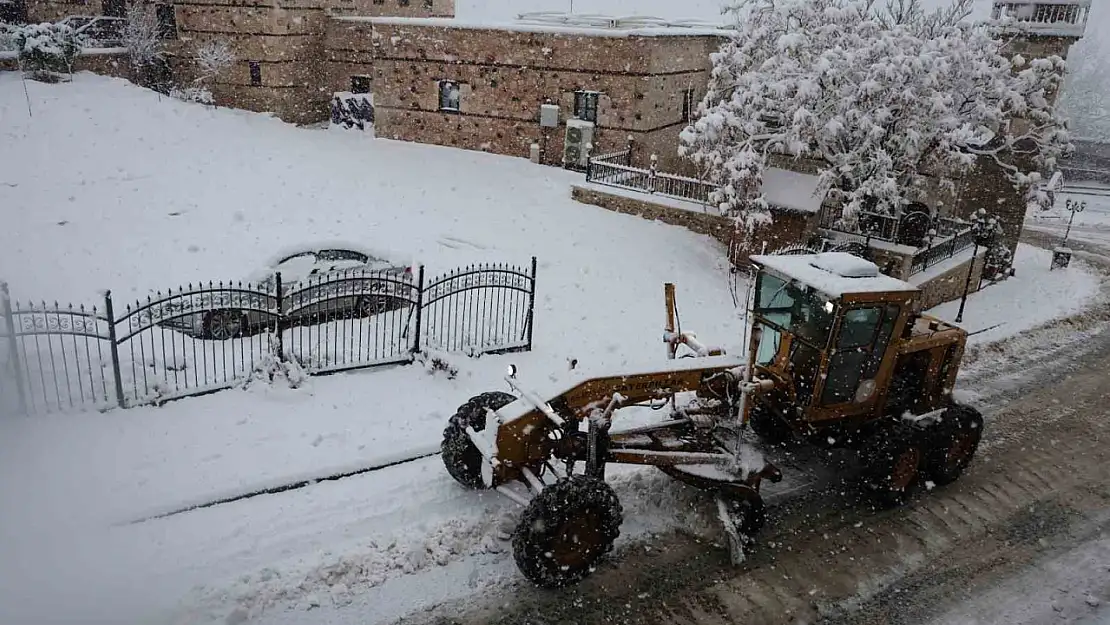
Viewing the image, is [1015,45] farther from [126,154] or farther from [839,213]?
[126,154]

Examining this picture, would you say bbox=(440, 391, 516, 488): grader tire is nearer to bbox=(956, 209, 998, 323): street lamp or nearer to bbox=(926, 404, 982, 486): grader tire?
bbox=(926, 404, 982, 486): grader tire

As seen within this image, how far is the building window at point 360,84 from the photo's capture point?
28969 mm

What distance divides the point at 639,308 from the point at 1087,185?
40915 mm

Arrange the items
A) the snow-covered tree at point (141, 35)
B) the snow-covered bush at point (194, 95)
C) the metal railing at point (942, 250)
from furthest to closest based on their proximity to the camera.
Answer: the snow-covered bush at point (194, 95) → the snow-covered tree at point (141, 35) → the metal railing at point (942, 250)

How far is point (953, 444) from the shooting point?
8.55 metres

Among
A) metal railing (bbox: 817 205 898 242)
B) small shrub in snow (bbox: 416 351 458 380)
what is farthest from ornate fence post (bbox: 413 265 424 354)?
metal railing (bbox: 817 205 898 242)

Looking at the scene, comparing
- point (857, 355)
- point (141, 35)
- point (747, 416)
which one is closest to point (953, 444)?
point (857, 355)

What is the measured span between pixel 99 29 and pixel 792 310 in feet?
92.3

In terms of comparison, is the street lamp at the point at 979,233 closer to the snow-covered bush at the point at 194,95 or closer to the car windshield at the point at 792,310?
the car windshield at the point at 792,310

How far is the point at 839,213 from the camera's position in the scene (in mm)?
17000

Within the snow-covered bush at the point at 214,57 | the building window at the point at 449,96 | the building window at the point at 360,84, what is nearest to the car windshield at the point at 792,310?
the building window at the point at 449,96

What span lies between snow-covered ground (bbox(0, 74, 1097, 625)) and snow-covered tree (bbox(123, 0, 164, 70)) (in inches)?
71.5

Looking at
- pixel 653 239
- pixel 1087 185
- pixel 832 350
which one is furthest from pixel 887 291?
pixel 1087 185

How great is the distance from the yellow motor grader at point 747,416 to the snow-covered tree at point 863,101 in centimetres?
758
